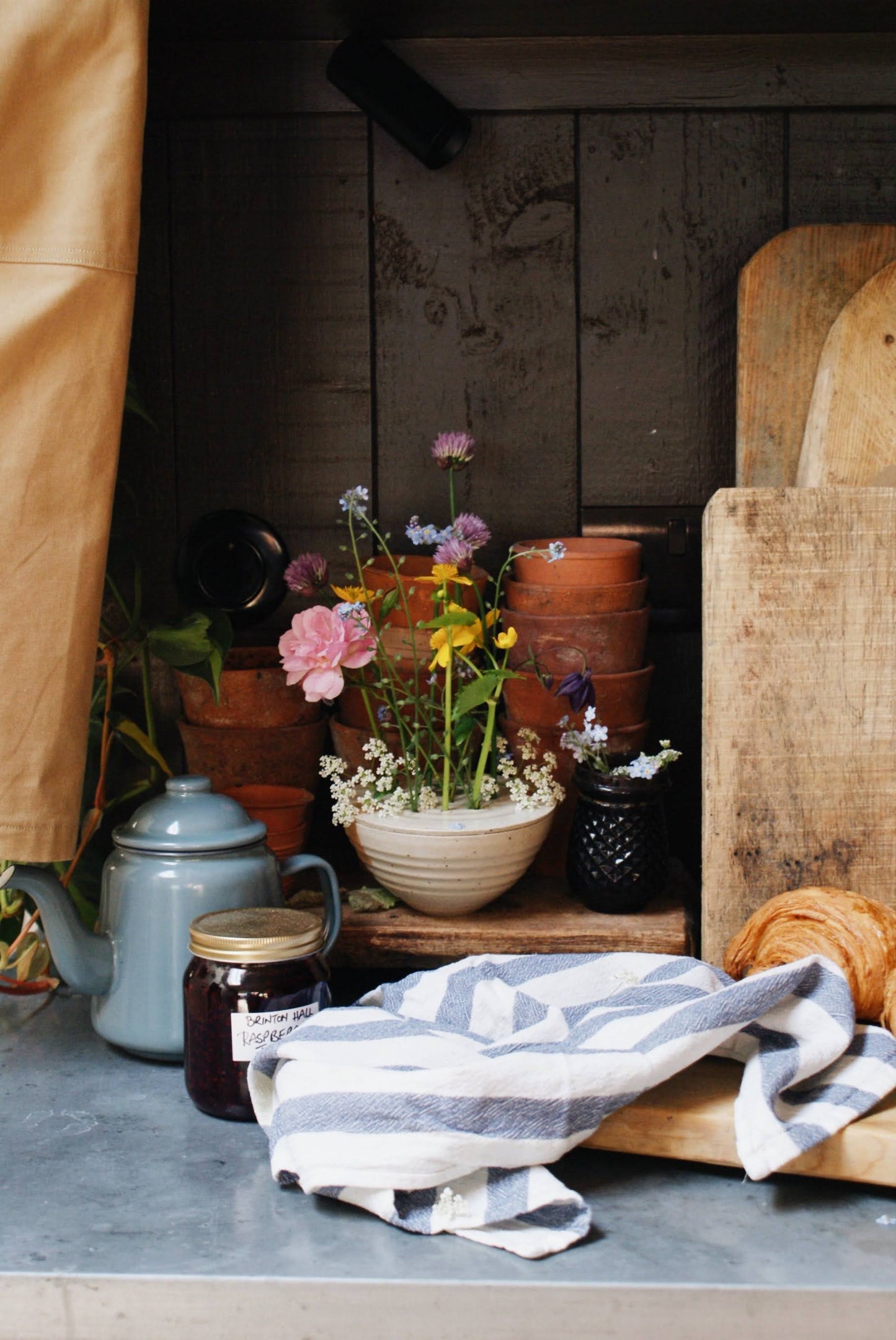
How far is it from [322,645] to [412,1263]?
522 mm

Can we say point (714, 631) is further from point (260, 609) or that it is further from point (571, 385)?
point (260, 609)

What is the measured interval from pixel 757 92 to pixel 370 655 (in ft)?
2.38

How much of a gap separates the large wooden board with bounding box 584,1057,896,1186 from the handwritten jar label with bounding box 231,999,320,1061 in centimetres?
24

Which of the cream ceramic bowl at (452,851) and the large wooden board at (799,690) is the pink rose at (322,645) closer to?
the cream ceramic bowl at (452,851)

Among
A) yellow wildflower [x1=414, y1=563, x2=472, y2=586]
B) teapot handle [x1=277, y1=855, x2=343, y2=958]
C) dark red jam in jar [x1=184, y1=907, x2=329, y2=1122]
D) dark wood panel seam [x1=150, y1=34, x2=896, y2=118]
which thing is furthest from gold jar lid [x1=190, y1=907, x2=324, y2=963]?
dark wood panel seam [x1=150, y1=34, x2=896, y2=118]

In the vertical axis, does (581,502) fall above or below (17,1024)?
above

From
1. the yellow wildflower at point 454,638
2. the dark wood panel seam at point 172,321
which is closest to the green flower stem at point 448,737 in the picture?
the yellow wildflower at point 454,638

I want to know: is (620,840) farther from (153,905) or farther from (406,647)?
(153,905)

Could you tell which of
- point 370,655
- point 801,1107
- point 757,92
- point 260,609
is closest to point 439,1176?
point 801,1107

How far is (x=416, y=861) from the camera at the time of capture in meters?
1.10

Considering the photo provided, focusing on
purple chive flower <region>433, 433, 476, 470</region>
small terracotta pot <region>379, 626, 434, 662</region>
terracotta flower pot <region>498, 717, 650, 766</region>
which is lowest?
terracotta flower pot <region>498, 717, 650, 766</region>

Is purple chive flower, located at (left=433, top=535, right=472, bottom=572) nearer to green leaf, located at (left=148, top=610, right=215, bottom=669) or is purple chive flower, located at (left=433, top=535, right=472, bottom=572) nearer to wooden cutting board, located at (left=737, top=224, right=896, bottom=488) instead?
green leaf, located at (left=148, top=610, right=215, bottom=669)

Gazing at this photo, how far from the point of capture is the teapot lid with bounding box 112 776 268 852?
103 cm

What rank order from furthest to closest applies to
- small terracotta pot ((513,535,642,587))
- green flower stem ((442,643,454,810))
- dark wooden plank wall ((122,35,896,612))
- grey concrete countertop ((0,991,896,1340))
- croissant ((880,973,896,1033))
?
dark wooden plank wall ((122,35,896,612)) → small terracotta pot ((513,535,642,587)) → green flower stem ((442,643,454,810)) → croissant ((880,973,896,1033)) → grey concrete countertop ((0,991,896,1340))
